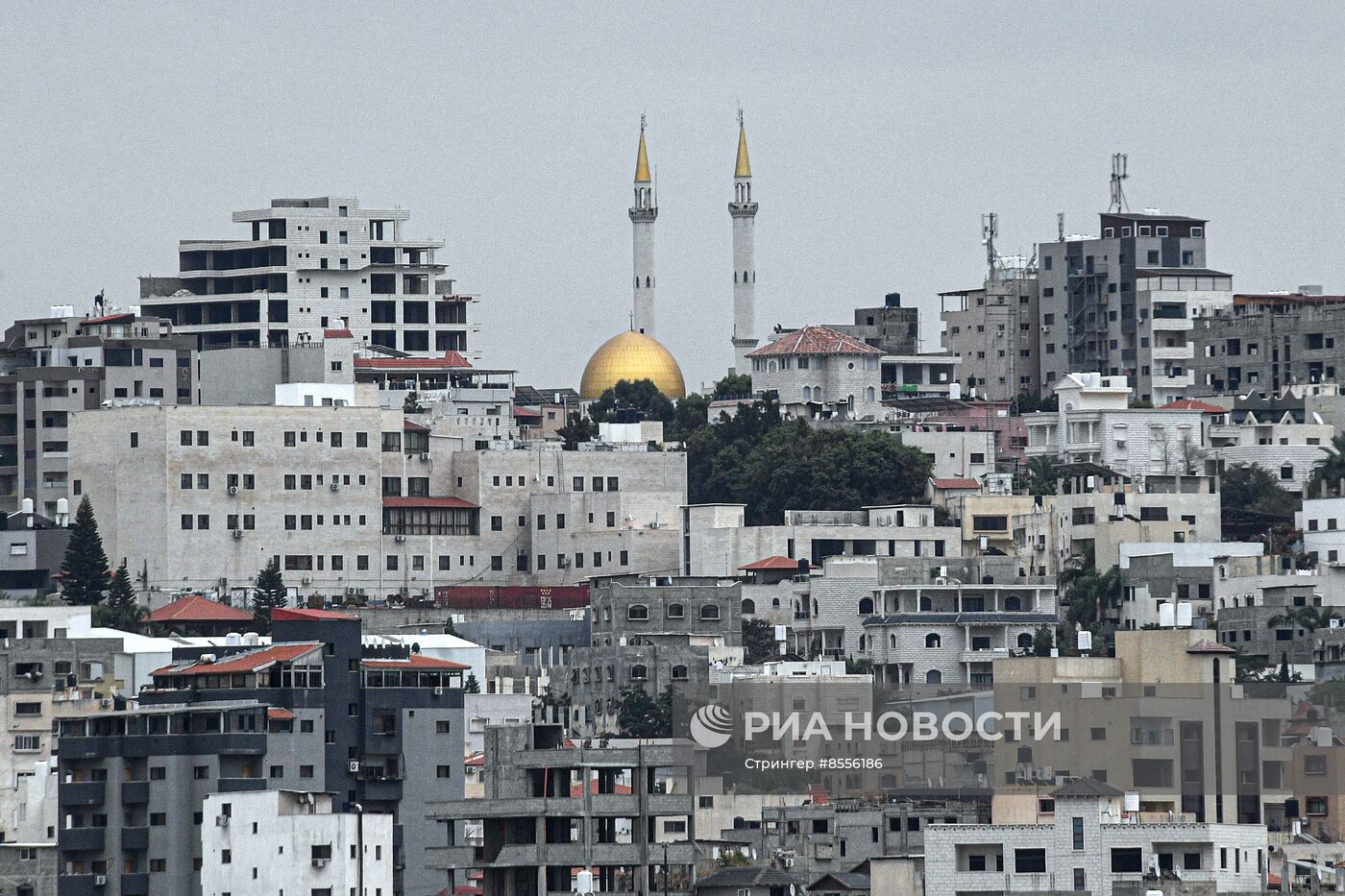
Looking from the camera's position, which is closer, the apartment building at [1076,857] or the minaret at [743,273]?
the apartment building at [1076,857]

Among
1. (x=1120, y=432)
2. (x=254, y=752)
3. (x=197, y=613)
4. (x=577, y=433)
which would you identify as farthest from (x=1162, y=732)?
(x=577, y=433)

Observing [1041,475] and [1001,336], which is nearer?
[1041,475]

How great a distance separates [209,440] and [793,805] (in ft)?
136

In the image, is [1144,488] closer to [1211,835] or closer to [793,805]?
[793,805]

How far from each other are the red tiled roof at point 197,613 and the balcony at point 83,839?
1377 inches

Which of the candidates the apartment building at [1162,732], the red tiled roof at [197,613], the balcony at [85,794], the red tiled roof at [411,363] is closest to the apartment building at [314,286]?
the red tiled roof at [411,363]

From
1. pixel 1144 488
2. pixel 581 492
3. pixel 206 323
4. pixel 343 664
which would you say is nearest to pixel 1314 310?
pixel 1144 488

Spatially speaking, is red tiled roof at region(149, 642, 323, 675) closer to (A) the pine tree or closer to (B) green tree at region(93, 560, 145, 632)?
(B) green tree at region(93, 560, 145, 632)

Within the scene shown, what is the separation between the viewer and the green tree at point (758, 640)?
125 metres

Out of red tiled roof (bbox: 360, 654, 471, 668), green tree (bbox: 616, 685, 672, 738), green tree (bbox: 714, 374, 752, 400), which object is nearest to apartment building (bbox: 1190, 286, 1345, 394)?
green tree (bbox: 714, 374, 752, 400)

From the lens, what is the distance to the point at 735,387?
156250 mm

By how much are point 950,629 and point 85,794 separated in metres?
39.0

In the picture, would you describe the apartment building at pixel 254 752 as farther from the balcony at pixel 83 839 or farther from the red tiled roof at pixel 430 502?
the red tiled roof at pixel 430 502

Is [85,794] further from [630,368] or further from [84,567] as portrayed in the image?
[630,368]
